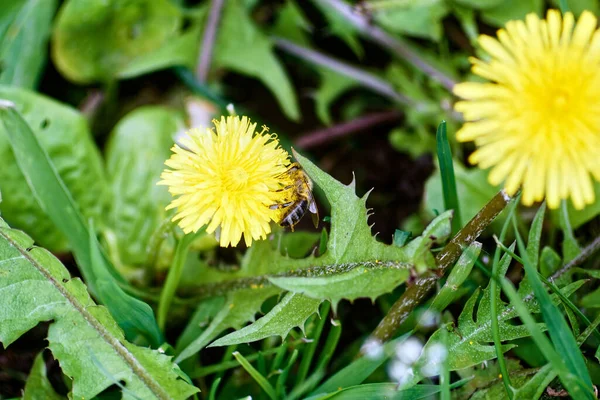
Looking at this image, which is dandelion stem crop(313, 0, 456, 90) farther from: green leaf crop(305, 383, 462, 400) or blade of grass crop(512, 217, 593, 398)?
green leaf crop(305, 383, 462, 400)

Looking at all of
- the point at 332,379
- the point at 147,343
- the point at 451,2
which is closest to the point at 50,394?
the point at 147,343

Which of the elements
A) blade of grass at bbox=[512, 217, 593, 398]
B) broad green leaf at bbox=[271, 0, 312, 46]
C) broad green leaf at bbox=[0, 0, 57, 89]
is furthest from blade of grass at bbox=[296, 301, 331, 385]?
broad green leaf at bbox=[0, 0, 57, 89]

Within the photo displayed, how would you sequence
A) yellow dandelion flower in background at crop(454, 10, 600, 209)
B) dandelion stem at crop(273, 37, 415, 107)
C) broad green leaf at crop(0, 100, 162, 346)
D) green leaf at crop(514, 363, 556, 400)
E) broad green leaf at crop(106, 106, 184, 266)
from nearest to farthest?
1. yellow dandelion flower in background at crop(454, 10, 600, 209)
2. green leaf at crop(514, 363, 556, 400)
3. broad green leaf at crop(0, 100, 162, 346)
4. broad green leaf at crop(106, 106, 184, 266)
5. dandelion stem at crop(273, 37, 415, 107)

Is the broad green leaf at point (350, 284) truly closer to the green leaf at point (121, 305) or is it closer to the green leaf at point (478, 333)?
the green leaf at point (478, 333)

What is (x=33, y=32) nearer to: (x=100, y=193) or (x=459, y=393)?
(x=100, y=193)

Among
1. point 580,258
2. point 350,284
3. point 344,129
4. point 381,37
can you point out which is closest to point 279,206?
point 350,284

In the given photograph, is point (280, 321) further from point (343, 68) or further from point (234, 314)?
point (343, 68)

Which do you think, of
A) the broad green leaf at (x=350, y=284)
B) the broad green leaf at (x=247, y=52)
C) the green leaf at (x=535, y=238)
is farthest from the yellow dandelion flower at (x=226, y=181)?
the broad green leaf at (x=247, y=52)
